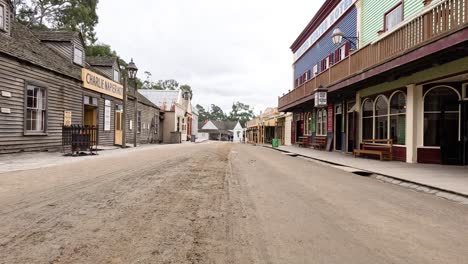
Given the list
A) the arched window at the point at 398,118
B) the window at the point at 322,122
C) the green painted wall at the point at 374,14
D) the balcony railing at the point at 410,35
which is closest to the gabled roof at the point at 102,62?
the window at the point at 322,122

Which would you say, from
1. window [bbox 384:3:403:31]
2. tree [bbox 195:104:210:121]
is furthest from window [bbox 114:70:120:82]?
tree [bbox 195:104:210:121]

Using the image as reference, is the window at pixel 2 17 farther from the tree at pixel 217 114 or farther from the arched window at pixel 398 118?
the tree at pixel 217 114

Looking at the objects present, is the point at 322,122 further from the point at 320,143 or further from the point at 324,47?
the point at 324,47

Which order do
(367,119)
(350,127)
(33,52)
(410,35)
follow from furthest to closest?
(350,127), (367,119), (33,52), (410,35)

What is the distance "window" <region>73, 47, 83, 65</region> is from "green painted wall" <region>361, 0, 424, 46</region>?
14.9 m

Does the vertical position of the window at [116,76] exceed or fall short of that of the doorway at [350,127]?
it exceeds it

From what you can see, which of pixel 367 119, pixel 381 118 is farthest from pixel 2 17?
pixel 367 119

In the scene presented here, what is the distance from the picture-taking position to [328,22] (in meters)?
21.7

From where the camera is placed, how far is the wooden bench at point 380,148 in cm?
1334

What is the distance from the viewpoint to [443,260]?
3088mm

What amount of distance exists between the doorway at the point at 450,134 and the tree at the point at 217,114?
140m

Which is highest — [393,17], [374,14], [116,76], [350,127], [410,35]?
[374,14]

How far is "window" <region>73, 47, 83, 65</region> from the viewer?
1757 cm

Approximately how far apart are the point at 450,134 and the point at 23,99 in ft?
51.7
